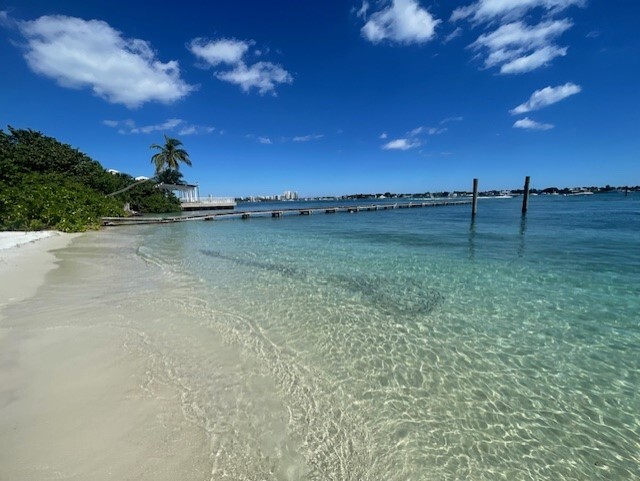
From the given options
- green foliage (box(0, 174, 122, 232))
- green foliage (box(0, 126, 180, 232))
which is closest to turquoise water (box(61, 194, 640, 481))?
green foliage (box(0, 174, 122, 232))

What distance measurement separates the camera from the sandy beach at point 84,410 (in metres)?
2.53

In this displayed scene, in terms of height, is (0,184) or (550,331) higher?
(0,184)

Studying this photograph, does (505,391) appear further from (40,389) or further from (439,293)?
(40,389)

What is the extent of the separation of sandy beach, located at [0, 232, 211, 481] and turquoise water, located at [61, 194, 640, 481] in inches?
10.0

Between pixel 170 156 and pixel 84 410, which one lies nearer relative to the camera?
pixel 84 410

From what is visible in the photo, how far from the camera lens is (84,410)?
10.5 ft

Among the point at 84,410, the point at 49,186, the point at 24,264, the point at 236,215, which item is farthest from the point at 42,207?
the point at 84,410

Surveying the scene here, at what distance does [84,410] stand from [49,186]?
26.4 meters

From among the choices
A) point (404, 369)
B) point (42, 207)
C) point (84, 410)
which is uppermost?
point (42, 207)

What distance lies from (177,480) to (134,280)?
25.0ft

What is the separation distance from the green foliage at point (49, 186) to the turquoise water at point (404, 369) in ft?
57.3

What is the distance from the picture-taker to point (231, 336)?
5246 mm

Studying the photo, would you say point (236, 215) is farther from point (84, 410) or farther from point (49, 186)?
point (84, 410)

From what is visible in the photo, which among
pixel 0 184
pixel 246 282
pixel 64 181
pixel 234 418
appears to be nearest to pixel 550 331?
pixel 234 418
